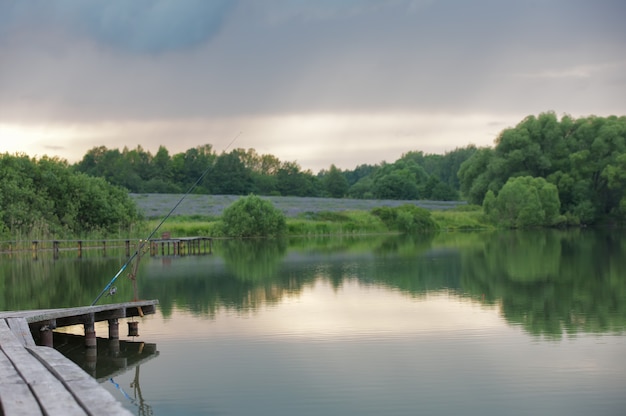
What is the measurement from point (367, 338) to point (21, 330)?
6037 millimetres

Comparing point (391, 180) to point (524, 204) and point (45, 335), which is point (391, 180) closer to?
point (524, 204)

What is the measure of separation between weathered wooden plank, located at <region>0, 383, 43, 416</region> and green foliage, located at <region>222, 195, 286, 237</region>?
46.9 meters

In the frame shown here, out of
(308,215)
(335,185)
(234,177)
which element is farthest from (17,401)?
(335,185)

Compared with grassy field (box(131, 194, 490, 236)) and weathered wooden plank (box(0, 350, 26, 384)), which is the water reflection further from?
grassy field (box(131, 194, 490, 236))

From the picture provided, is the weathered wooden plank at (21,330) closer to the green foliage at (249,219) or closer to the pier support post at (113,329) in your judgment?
the pier support post at (113,329)

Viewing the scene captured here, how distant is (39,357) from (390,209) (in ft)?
188

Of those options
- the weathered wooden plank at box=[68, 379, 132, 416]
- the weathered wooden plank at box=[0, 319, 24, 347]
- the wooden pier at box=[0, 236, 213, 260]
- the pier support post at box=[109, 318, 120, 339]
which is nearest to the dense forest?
the wooden pier at box=[0, 236, 213, 260]

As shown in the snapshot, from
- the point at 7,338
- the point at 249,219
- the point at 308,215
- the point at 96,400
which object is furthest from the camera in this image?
the point at 308,215

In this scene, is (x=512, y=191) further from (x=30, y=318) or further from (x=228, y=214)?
(x=30, y=318)

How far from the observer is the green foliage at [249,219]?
55000 millimetres

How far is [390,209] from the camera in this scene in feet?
218

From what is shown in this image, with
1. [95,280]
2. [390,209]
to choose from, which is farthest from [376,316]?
[390,209]

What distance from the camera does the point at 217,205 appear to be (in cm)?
6838

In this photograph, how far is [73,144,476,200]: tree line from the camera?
95875 millimetres
